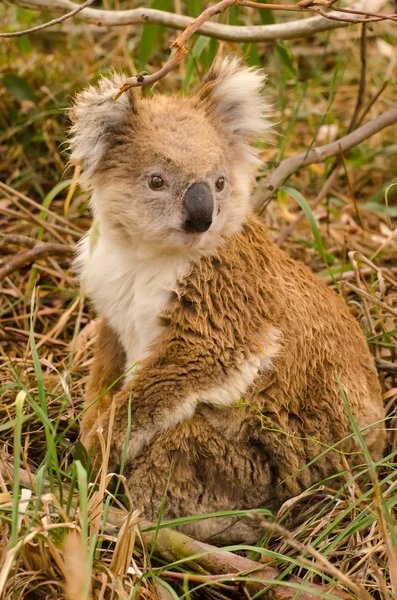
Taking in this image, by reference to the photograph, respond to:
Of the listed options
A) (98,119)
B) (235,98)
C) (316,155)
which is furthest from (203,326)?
(316,155)

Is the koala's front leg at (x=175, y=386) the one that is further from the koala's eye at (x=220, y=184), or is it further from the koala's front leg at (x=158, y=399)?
the koala's eye at (x=220, y=184)

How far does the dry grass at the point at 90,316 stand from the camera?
2365mm

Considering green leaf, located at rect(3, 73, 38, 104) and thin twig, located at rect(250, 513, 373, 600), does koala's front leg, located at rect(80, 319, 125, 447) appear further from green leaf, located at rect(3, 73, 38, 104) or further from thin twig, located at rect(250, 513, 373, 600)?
green leaf, located at rect(3, 73, 38, 104)

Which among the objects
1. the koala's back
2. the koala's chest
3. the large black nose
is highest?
the large black nose

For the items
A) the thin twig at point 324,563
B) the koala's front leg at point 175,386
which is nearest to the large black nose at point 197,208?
the koala's front leg at point 175,386

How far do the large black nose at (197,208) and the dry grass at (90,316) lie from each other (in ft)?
2.11

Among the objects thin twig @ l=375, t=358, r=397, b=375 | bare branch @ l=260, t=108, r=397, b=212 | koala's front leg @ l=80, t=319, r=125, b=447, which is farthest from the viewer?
bare branch @ l=260, t=108, r=397, b=212

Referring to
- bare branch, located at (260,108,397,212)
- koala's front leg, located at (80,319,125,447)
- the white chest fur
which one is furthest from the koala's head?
bare branch, located at (260,108,397,212)

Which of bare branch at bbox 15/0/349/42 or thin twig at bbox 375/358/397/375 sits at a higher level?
bare branch at bbox 15/0/349/42

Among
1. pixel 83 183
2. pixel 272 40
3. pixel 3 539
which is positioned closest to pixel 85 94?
pixel 83 183

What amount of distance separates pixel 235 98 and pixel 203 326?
1.01 meters

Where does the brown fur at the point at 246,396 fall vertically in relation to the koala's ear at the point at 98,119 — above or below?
below

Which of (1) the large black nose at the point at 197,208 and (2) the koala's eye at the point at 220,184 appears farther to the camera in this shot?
(2) the koala's eye at the point at 220,184

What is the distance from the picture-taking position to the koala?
9.60 ft
